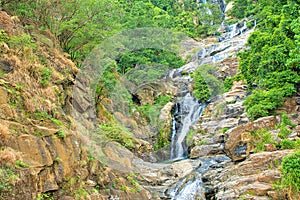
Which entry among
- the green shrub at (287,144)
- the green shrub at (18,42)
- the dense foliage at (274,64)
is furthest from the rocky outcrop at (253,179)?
the green shrub at (18,42)

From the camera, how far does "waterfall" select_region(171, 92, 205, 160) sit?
19.1m

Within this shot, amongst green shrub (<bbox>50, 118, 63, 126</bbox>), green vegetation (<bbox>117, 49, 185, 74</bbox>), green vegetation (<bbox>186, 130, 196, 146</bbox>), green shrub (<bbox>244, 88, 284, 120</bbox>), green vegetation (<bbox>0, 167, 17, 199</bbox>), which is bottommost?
green vegetation (<bbox>186, 130, 196, 146</bbox>)

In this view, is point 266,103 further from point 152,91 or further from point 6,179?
point 6,179

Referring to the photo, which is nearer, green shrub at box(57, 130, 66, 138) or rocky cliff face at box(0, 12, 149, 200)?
rocky cliff face at box(0, 12, 149, 200)

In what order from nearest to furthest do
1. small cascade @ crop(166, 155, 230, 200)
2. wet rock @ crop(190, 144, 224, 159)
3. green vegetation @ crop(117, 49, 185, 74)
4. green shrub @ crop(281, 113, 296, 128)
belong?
small cascade @ crop(166, 155, 230, 200) < green shrub @ crop(281, 113, 296, 128) < wet rock @ crop(190, 144, 224, 159) < green vegetation @ crop(117, 49, 185, 74)

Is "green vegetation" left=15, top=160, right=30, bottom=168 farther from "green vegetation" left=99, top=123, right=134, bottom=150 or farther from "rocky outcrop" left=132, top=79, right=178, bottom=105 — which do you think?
"rocky outcrop" left=132, top=79, right=178, bottom=105

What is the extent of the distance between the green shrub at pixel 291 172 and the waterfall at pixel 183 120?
9.35 meters

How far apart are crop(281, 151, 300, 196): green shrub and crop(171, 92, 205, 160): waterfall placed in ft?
30.7

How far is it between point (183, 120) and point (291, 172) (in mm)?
12560

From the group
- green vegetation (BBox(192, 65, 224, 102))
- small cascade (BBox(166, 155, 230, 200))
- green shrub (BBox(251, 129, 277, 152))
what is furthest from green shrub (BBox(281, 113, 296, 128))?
green vegetation (BBox(192, 65, 224, 102))

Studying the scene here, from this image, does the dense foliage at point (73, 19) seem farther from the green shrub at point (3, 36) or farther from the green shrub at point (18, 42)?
the green shrub at point (3, 36)

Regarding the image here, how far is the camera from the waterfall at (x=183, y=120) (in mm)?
19125

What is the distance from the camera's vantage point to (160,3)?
46.0 metres

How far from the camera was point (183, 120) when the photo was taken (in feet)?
70.8
